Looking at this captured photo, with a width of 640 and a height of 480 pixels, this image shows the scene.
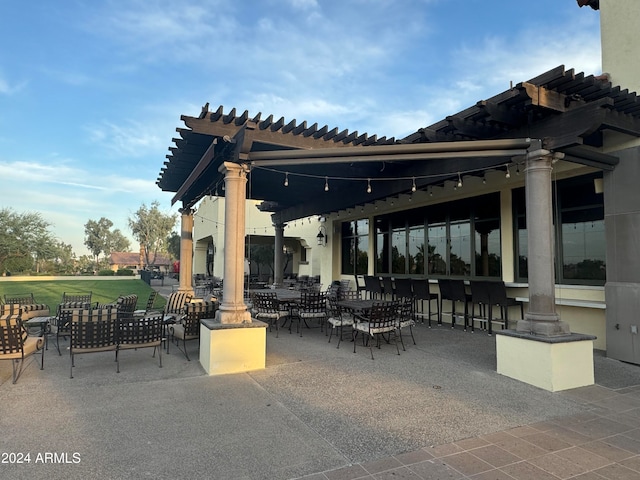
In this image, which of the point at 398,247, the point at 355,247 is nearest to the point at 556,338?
the point at 398,247

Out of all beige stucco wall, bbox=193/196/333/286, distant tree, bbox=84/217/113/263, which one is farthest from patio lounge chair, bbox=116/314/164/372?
distant tree, bbox=84/217/113/263

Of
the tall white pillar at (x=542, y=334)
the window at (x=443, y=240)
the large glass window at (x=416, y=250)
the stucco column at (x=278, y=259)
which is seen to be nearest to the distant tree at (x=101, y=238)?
the stucco column at (x=278, y=259)

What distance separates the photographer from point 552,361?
4.11 m

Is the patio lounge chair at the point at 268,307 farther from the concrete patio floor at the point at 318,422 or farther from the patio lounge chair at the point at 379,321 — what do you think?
the concrete patio floor at the point at 318,422

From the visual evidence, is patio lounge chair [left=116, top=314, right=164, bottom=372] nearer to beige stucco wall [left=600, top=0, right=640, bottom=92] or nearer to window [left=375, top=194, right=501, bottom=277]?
window [left=375, top=194, right=501, bottom=277]

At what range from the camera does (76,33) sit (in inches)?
295

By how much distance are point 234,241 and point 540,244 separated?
3895 millimetres

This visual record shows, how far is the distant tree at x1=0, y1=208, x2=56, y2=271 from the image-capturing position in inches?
973

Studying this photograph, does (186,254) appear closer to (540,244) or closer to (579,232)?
(540,244)

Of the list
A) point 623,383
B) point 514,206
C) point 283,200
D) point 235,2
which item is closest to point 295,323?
point 283,200

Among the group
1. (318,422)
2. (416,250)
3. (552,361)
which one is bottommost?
(318,422)

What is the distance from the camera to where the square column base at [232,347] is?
4.63m

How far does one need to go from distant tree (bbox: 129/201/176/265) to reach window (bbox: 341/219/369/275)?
35594 millimetres

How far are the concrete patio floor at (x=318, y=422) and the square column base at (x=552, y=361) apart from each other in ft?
0.45
